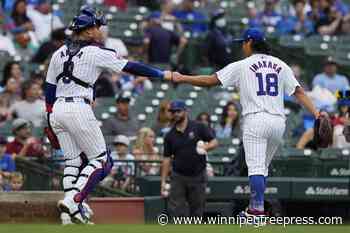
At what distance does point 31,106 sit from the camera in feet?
61.4

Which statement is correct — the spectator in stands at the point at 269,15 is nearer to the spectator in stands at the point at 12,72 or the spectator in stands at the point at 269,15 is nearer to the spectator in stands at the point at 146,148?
the spectator in stands at the point at 12,72

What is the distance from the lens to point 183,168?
16.5 m

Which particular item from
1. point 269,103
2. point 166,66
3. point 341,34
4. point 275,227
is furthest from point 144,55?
point 275,227

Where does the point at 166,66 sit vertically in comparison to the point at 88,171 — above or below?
above

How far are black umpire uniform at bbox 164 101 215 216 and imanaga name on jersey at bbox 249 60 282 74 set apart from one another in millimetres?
3718

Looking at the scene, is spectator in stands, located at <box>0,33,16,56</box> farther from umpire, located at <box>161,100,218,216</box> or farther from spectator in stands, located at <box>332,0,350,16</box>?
spectator in stands, located at <box>332,0,350,16</box>

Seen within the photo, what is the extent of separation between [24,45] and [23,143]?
3852mm

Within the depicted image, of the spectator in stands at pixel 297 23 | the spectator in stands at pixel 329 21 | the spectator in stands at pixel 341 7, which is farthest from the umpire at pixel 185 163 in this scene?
the spectator in stands at pixel 341 7

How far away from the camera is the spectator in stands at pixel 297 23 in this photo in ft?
76.5

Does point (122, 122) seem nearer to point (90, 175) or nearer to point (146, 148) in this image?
point (146, 148)

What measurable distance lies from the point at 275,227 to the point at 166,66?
9925 mm

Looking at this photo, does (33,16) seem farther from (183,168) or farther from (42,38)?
(183,168)

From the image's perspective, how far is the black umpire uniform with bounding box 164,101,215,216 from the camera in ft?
54.0

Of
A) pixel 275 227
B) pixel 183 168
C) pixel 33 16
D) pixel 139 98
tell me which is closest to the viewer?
pixel 275 227
